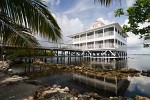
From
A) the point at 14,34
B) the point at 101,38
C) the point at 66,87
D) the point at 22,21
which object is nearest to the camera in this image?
the point at 14,34

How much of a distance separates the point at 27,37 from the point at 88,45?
118 ft

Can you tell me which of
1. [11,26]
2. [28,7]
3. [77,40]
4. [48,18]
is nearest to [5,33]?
[11,26]

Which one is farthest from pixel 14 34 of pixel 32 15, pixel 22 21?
pixel 32 15

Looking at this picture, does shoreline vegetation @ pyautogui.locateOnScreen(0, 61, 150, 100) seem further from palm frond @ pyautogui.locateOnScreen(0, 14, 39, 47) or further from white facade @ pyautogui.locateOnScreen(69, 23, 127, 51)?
white facade @ pyautogui.locateOnScreen(69, 23, 127, 51)

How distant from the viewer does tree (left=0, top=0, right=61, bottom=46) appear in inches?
147

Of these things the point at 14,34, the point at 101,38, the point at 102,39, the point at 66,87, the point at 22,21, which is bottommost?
the point at 66,87

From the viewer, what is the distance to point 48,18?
14.1 ft

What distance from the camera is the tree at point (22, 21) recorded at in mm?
3725

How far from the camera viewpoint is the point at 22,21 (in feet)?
13.0

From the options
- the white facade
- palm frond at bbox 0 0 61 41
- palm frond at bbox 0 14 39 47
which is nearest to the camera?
palm frond at bbox 0 14 39 47

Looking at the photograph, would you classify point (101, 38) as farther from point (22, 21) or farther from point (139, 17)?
point (22, 21)

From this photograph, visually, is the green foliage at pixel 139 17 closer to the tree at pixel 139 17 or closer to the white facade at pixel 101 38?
the tree at pixel 139 17

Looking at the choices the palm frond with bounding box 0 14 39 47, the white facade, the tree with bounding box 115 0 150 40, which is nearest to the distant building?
the white facade

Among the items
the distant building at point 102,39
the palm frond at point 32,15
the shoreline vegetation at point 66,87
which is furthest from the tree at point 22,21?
the distant building at point 102,39
